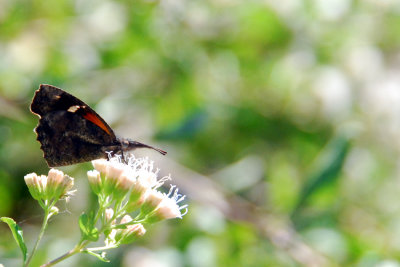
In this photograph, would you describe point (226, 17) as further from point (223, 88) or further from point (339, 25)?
point (339, 25)

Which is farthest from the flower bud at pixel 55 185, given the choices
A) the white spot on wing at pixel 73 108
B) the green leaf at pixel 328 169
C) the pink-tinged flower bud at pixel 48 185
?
the green leaf at pixel 328 169

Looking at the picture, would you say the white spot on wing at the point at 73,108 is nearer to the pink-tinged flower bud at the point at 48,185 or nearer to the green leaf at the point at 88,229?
the pink-tinged flower bud at the point at 48,185

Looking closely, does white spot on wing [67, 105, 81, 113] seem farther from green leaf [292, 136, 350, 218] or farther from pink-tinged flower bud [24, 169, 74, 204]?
green leaf [292, 136, 350, 218]

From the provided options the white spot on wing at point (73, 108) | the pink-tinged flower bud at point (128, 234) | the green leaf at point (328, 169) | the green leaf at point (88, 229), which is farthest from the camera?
the green leaf at point (328, 169)

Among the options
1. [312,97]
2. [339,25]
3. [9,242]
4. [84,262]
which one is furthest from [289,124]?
[9,242]

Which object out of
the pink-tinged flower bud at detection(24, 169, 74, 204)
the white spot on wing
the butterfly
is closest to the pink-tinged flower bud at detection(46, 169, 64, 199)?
the pink-tinged flower bud at detection(24, 169, 74, 204)

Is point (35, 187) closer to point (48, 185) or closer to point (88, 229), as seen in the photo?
point (48, 185)
